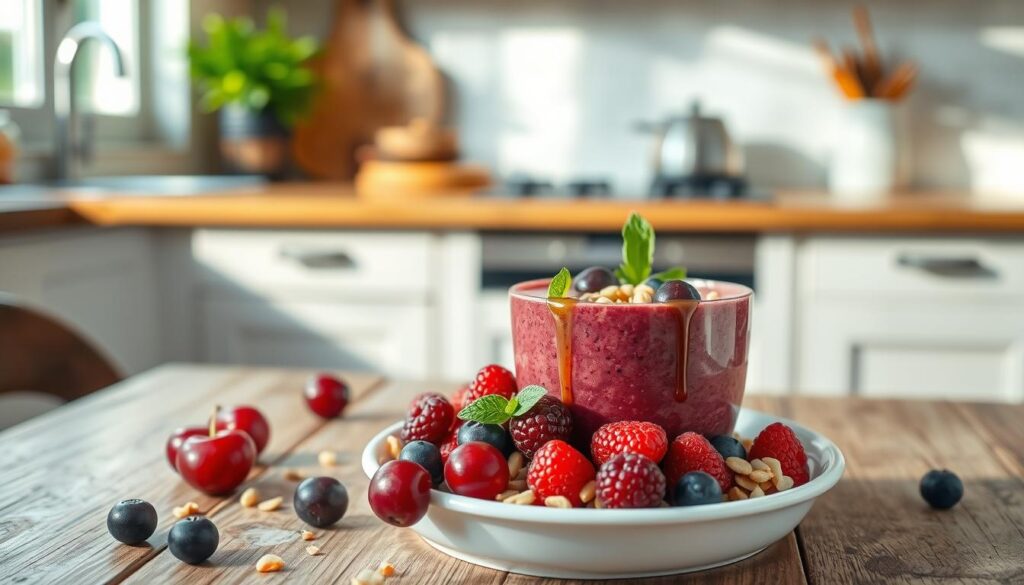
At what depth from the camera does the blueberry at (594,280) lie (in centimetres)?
76

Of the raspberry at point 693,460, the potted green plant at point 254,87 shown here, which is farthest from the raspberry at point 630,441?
the potted green plant at point 254,87

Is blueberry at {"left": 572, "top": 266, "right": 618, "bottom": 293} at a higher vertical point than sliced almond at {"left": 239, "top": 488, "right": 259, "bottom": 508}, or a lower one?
higher

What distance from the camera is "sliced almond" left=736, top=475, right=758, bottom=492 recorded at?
2.12 ft

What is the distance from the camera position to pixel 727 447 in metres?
0.68

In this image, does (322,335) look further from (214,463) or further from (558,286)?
(558,286)

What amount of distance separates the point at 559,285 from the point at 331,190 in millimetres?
1916

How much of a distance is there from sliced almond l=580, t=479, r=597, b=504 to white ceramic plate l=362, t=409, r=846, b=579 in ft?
0.08

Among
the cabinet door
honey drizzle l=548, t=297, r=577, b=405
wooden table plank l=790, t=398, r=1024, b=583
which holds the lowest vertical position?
the cabinet door

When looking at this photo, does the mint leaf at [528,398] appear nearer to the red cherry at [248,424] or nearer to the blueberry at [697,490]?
the blueberry at [697,490]

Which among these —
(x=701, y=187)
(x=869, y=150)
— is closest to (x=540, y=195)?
(x=701, y=187)

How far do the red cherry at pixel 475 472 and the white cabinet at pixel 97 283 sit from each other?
4.55 feet

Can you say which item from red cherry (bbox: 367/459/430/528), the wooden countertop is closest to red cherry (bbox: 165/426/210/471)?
red cherry (bbox: 367/459/430/528)

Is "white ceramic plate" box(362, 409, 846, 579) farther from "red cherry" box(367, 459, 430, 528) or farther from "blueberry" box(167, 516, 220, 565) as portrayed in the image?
"blueberry" box(167, 516, 220, 565)

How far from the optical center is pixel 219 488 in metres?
0.76
